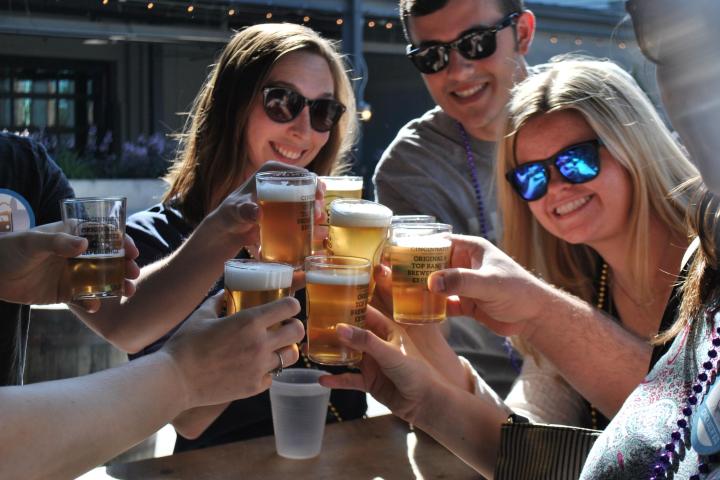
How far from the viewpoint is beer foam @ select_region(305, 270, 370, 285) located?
1.72 metres

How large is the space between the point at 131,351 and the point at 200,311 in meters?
1.02

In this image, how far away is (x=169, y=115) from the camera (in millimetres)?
9898

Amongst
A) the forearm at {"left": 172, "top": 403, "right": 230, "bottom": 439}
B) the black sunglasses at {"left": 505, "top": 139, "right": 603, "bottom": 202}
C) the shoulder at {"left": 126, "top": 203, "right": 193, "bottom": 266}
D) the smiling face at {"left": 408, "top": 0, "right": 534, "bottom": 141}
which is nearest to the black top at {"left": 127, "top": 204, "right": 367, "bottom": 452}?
the shoulder at {"left": 126, "top": 203, "right": 193, "bottom": 266}

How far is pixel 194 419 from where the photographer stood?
7.18ft

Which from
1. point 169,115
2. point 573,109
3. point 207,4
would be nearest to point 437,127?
point 573,109

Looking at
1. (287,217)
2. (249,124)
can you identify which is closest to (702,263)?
(287,217)

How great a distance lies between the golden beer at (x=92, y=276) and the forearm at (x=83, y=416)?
1.75ft

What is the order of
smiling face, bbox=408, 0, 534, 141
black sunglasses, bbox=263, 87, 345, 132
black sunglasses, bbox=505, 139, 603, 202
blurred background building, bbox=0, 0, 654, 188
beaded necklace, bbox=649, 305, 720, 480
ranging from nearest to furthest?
1. beaded necklace, bbox=649, 305, 720, 480
2. black sunglasses, bbox=505, 139, 603, 202
3. black sunglasses, bbox=263, 87, 345, 132
4. smiling face, bbox=408, 0, 534, 141
5. blurred background building, bbox=0, 0, 654, 188

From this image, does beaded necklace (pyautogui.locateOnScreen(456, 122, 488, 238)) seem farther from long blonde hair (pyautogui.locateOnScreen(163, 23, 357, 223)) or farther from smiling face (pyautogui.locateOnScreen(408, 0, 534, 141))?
long blonde hair (pyautogui.locateOnScreen(163, 23, 357, 223))

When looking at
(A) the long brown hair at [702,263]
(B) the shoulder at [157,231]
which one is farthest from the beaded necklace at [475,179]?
(A) the long brown hair at [702,263]

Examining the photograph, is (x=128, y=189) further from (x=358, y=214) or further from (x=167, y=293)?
(x=358, y=214)

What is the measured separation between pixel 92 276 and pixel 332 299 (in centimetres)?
64

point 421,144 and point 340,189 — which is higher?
point 421,144

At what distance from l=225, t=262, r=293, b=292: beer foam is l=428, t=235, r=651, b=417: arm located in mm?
637
